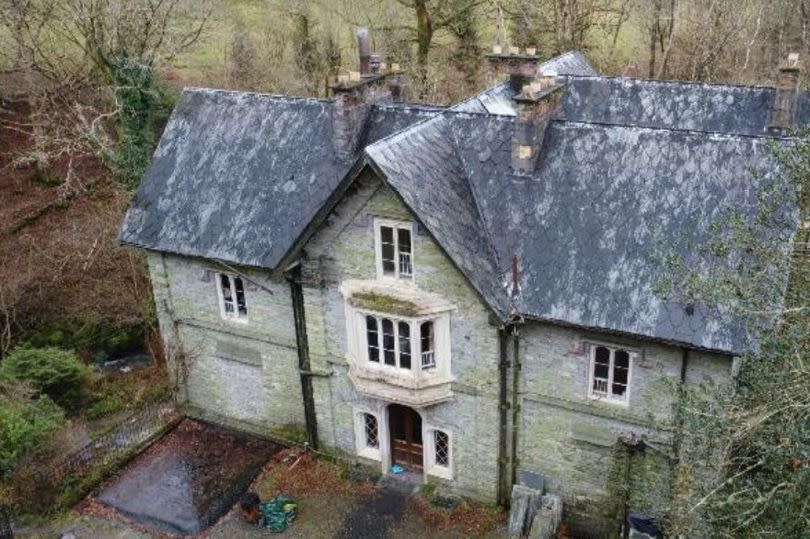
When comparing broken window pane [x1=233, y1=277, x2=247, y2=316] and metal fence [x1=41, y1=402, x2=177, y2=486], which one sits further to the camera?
broken window pane [x1=233, y1=277, x2=247, y2=316]

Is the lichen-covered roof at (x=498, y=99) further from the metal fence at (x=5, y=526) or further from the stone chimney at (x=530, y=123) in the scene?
the metal fence at (x=5, y=526)

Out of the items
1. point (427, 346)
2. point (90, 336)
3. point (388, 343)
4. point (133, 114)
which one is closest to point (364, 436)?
point (388, 343)

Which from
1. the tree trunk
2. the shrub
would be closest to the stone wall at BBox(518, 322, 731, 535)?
the shrub

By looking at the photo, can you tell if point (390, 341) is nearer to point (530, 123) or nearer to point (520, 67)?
point (530, 123)

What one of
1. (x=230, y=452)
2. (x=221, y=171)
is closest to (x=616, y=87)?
(x=221, y=171)

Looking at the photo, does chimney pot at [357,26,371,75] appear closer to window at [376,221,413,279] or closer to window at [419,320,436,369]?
window at [376,221,413,279]

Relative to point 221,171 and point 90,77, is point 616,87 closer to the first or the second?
point 221,171
